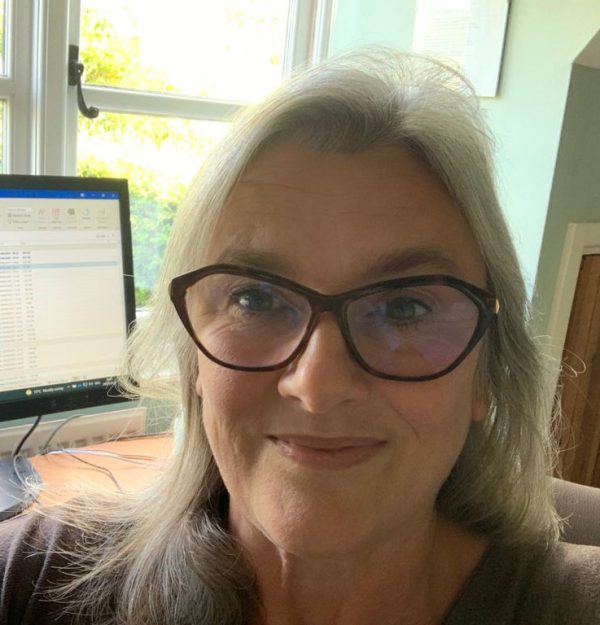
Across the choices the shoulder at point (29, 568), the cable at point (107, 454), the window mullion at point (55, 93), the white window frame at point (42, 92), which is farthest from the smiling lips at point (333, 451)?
the window mullion at point (55, 93)

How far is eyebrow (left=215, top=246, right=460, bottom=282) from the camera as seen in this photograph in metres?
0.79

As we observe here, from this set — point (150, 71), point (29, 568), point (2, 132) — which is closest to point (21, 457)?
point (29, 568)

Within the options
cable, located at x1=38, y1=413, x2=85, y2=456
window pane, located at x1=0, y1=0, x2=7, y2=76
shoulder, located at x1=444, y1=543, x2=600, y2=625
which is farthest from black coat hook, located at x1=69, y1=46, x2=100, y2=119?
shoulder, located at x1=444, y1=543, x2=600, y2=625

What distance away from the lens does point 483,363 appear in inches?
36.2

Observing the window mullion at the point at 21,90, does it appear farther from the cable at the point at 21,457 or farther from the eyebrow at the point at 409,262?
the eyebrow at the point at 409,262

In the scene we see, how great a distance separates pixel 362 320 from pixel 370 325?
0.03 feet

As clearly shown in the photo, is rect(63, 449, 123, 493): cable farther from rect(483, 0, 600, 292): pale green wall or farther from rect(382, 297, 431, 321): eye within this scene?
rect(483, 0, 600, 292): pale green wall

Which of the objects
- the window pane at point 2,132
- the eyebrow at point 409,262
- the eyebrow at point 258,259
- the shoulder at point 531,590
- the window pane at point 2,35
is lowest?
the shoulder at point 531,590

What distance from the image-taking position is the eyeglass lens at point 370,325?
78 centimetres

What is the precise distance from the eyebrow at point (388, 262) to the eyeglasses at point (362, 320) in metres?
0.01

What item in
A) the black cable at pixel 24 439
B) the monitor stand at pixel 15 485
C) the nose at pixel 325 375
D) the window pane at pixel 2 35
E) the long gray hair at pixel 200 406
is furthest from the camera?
the window pane at pixel 2 35

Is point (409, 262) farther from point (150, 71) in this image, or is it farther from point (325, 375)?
point (150, 71)

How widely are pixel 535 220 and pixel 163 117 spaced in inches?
45.0

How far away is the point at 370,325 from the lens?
783mm
